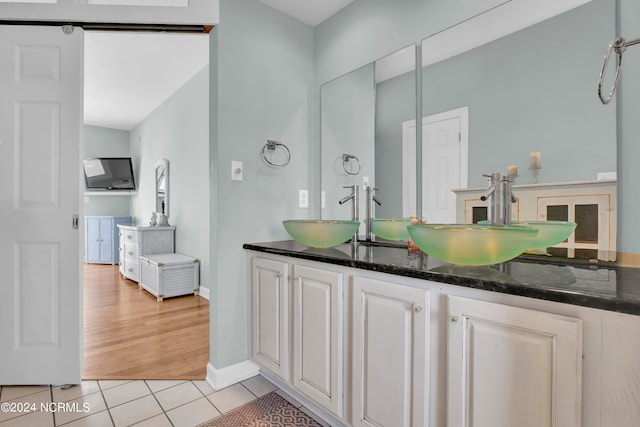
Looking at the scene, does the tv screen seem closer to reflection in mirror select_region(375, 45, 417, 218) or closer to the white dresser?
the white dresser

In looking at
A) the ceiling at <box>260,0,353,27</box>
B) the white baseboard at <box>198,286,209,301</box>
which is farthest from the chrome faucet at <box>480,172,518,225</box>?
the white baseboard at <box>198,286,209,301</box>

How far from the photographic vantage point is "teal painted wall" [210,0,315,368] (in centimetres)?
192

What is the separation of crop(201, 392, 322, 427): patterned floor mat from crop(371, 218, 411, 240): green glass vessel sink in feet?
3.40

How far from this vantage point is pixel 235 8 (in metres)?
1.95

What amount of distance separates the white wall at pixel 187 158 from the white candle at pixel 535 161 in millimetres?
3185

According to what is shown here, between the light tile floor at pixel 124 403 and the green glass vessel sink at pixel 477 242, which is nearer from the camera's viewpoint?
the green glass vessel sink at pixel 477 242

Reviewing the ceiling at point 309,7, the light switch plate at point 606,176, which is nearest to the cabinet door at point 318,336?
the light switch plate at point 606,176

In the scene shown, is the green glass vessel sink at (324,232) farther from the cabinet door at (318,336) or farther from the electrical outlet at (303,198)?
the electrical outlet at (303,198)

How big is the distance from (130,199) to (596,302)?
7.37 meters

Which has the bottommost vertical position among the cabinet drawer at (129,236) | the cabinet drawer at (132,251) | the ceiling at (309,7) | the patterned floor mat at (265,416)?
the patterned floor mat at (265,416)

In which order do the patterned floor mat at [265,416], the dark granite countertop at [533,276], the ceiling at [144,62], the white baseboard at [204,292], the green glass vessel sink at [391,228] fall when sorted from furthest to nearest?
the white baseboard at [204,292] < the ceiling at [144,62] < the green glass vessel sink at [391,228] < the patterned floor mat at [265,416] < the dark granite countertop at [533,276]

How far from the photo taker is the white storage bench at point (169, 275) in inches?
143

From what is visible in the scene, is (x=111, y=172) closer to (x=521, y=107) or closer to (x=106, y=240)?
(x=106, y=240)

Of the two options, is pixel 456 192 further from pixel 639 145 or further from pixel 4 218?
pixel 4 218
